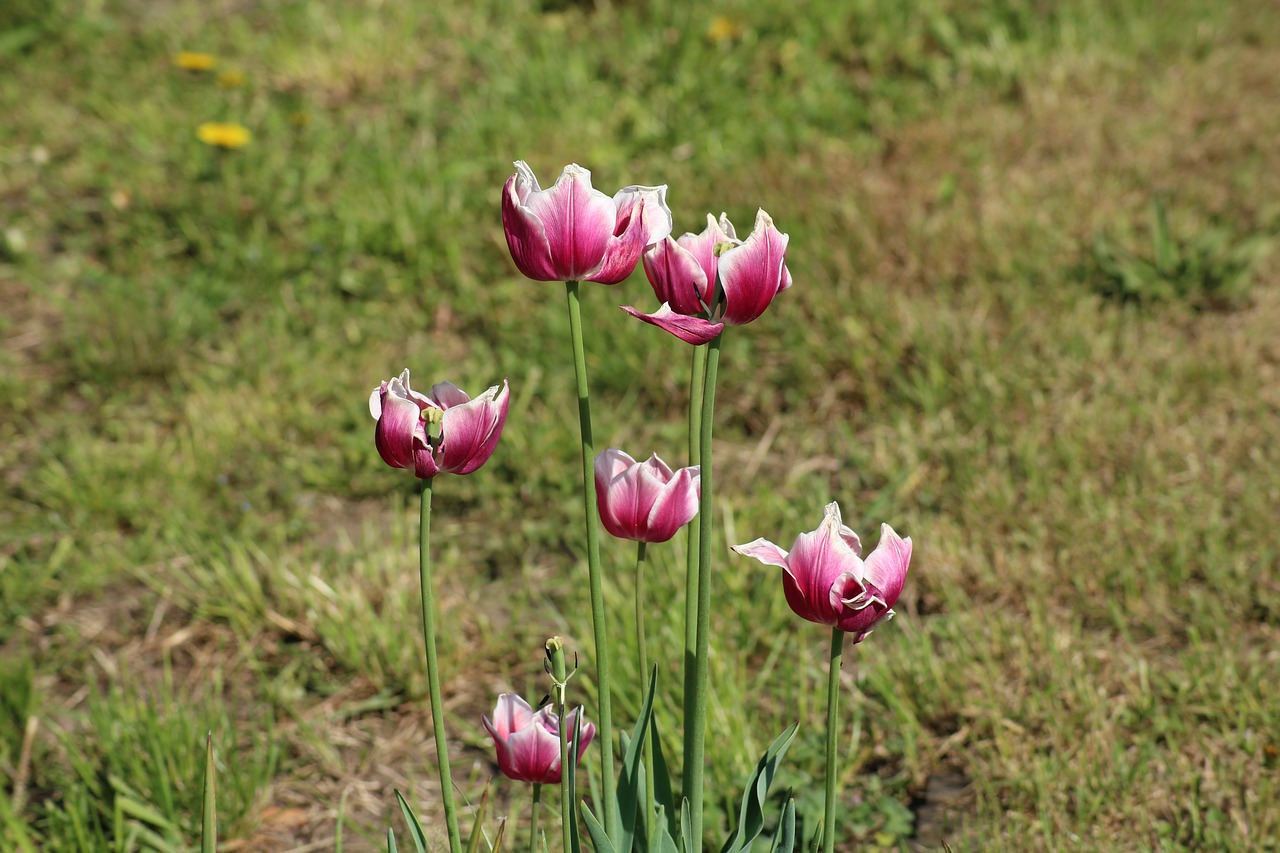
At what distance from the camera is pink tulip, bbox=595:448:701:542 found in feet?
4.06

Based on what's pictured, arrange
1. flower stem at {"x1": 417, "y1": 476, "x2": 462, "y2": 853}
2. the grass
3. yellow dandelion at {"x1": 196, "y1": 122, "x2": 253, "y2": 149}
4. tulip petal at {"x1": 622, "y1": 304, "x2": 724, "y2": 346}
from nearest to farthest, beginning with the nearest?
tulip petal at {"x1": 622, "y1": 304, "x2": 724, "y2": 346} → flower stem at {"x1": 417, "y1": 476, "x2": 462, "y2": 853} → the grass → yellow dandelion at {"x1": 196, "y1": 122, "x2": 253, "y2": 149}

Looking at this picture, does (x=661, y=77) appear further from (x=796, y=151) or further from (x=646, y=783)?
(x=646, y=783)

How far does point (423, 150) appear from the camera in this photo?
3754mm

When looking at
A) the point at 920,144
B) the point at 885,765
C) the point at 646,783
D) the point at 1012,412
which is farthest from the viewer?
the point at 920,144

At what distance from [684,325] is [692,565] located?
0.34m

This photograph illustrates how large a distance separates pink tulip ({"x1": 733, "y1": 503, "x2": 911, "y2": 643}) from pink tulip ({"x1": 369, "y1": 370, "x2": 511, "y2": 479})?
0.30 m

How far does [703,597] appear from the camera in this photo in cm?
118

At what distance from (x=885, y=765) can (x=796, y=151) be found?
228cm

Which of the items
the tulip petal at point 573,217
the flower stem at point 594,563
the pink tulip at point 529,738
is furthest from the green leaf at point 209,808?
the tulip petal at point 573,217

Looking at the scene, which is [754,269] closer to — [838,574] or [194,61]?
[838,574]

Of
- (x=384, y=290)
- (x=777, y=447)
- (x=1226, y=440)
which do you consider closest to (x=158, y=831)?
(x=777, y=447)

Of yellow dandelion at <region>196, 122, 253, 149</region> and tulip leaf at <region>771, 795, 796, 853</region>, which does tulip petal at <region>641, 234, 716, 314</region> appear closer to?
tulip leaf at <region>771, 795, 796, 853</region>

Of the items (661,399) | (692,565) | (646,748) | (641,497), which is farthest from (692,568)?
(661,399)

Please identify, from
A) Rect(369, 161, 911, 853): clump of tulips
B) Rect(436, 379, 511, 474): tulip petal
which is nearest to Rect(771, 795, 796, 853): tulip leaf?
Rect(369, 161, 911, 853): clump of tulips
